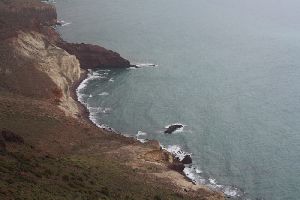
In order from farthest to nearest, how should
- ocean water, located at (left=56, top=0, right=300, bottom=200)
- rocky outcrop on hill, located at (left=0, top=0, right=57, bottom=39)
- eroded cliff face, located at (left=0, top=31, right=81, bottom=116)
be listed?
rocky outcrop on hill, located at (left=0, top=0, right=57, bottom=39)
eroded cliff face, located at (left=0, top=31, right=81, bottom=116)
ocean water, located at (left=56, top=0, right=300, bottom=200)

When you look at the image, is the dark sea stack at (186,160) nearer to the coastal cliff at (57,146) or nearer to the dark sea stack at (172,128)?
the coastal cliff at (57,146)

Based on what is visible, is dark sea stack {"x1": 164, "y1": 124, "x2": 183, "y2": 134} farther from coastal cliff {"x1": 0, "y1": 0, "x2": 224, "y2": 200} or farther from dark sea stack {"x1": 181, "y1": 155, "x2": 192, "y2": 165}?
coastal cliff {"x1": 0, "y1": 0, "x2": 224, "y2": 200}

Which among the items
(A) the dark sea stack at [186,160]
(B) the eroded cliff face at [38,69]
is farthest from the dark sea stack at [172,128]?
(B) the eroded cliff face at [38,69]

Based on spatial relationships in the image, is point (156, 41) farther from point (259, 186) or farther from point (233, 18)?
point (259, 186)

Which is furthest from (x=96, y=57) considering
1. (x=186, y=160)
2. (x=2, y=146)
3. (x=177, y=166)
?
(x=2, y=146)

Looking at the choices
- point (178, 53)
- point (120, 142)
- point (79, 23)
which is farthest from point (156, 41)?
point (120, 142)

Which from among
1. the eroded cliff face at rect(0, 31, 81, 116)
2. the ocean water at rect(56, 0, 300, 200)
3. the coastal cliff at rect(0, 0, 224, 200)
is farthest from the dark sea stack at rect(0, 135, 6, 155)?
the ocean water at rect(56, 0, 300, 200)
